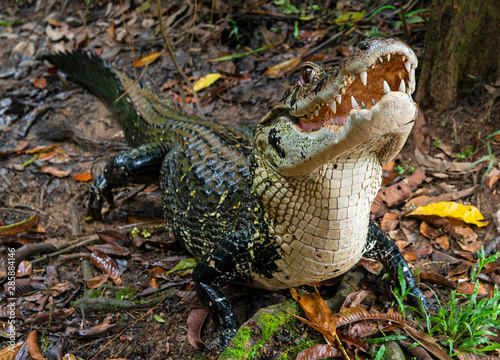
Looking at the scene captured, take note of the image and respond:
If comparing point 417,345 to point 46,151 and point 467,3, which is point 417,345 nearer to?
point 467,3

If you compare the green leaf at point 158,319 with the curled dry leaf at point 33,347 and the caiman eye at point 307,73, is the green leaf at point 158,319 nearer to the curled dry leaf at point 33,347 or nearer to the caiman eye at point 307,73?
the curled dry leaf at point 33,347

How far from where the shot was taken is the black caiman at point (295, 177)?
68.1 inches

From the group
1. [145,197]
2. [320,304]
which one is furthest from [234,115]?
[320,304]

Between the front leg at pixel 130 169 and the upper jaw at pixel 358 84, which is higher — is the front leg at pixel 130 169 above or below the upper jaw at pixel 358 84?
below

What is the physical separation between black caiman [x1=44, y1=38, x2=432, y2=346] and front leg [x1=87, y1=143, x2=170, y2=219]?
0.04 ft

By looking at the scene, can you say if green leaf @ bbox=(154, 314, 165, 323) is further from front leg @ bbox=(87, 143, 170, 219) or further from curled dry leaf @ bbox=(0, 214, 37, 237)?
curled dry leaf @ bbox=(0, 214, 37, 237)

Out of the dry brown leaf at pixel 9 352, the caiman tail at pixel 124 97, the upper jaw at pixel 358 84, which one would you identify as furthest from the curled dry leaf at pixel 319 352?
the caiman tail at pixel 124 97

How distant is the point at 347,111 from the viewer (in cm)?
196

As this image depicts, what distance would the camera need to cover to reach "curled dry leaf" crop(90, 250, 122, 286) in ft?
10.5

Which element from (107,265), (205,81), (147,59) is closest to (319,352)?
(107,265)

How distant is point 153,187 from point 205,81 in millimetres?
→ 1727

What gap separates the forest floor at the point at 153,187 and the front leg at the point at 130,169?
0.28 meters

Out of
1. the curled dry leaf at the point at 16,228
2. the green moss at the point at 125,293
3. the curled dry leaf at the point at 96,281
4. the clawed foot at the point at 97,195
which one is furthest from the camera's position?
the clawed foot at the point at 97,195

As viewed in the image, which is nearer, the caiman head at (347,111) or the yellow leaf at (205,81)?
the caiman head at (347,111)
